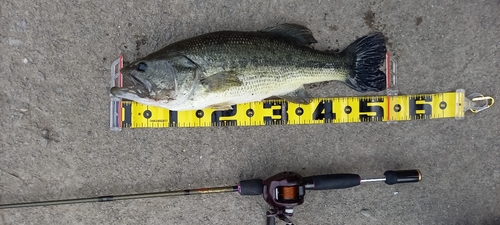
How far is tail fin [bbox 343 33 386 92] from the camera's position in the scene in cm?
280

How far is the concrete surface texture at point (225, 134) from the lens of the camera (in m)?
2.89

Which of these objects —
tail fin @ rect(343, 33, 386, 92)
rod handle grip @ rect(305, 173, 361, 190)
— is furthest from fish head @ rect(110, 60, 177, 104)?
tail fin @ rect(343, 33, 386, 92)

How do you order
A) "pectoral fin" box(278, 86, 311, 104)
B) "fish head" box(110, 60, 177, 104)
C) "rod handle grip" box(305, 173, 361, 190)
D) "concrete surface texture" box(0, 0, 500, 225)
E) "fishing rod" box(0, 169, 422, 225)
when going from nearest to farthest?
"fish head" box(110, 60, 177, 104) < "fishing rod" box(0, 169, 422, 225) < "rod handle grip" box(305, 173, 361, 190) < "pectoral fin" box(278, 86, 311, 104) < "concrete surface texture" box(0, 0, 500, 225)

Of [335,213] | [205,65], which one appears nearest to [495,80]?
[335,213]

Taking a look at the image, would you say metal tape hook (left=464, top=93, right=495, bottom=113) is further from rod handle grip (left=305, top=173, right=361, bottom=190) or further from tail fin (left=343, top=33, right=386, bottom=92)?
rod handle grip (left=305, top=173, right=361, bottom=190)

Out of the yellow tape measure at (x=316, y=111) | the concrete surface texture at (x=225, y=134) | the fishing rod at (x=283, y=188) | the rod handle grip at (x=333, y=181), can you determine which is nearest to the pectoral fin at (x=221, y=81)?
the yellow tape measure at (x=316, y=111)

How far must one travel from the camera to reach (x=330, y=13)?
297 centimetres

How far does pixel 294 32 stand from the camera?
272cm

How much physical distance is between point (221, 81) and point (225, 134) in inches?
25.3

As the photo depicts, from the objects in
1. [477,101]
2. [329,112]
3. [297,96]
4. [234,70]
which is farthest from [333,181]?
[477,101]

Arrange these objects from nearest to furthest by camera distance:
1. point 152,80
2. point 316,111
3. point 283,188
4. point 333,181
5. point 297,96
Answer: point 152,80 < point 283,188 < point 333,181 < point 297,96 < point 316,111

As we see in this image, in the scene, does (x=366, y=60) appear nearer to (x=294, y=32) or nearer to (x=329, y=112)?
(x=329, y=112)

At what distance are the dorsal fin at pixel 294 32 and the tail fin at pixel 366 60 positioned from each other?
31cm

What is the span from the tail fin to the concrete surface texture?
0.16 metres
